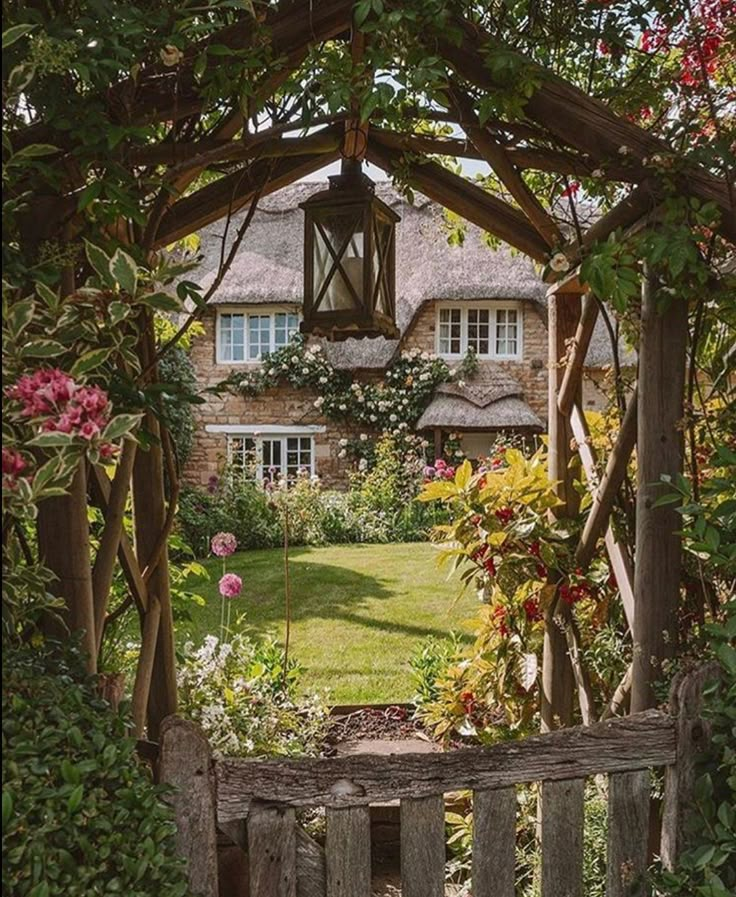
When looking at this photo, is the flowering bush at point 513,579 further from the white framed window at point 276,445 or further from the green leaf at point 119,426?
the white framed window at point 276,445

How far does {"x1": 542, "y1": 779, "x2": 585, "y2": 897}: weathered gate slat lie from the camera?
2113 millimetres

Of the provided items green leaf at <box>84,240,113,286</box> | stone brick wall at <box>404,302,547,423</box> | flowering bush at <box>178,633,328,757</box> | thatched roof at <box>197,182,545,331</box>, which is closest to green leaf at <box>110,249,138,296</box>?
green leaf at <box>84,240,113,286</box>

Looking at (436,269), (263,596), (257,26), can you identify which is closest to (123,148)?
(257,26)

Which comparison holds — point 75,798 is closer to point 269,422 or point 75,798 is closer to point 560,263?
point 560,263

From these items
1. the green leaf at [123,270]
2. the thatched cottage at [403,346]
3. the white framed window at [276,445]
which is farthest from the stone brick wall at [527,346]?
the green leaf at [123,270]

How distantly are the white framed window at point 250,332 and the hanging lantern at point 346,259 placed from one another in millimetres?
13242

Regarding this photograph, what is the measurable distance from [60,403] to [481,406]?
534 inches

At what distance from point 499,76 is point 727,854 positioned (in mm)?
1782

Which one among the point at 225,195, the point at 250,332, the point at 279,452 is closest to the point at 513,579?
the point at 225,195

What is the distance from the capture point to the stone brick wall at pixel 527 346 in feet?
51.0

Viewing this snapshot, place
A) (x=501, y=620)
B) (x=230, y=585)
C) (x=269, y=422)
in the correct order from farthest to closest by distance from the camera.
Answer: (x=269, y=422) → (x=230, y=585) → (x=501, y=620)

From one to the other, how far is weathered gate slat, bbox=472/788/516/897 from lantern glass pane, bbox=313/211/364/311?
1.22 metres

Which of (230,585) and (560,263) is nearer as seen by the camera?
(560,263)

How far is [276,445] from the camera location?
51.1ft
